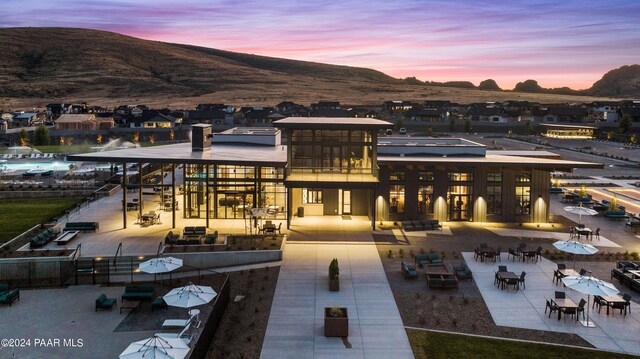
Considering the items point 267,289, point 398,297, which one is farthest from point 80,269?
point 398,297

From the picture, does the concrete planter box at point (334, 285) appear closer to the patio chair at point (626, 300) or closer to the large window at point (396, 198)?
the patio chair at point (626, 300)

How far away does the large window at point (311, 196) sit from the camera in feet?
125

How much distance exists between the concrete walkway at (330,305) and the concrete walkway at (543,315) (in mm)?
4621

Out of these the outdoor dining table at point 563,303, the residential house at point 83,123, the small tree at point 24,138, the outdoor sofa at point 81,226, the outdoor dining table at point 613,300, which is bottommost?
the outdoor dining table at point 563,303

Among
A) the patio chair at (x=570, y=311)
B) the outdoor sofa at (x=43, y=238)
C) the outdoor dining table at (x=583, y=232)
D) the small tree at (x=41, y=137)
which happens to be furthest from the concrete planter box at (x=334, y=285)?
the small tree at (x=41, y=137)

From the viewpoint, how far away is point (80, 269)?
2509 cm

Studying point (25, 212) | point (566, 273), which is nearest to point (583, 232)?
point (566, 273)

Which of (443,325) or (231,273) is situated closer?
(443,325)

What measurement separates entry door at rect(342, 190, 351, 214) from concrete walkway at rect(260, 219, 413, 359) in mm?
7904

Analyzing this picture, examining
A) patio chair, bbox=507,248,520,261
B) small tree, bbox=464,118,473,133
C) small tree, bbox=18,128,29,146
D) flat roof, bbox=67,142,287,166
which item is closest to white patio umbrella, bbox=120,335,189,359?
flat roof, bbox=67,142,287,166

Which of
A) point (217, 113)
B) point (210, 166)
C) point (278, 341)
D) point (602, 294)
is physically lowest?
point (278, 341)

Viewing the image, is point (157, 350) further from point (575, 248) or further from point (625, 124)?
point (625, 124)

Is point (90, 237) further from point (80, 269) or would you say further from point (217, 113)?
point (217, 113)

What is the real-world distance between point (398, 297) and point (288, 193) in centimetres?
1442
